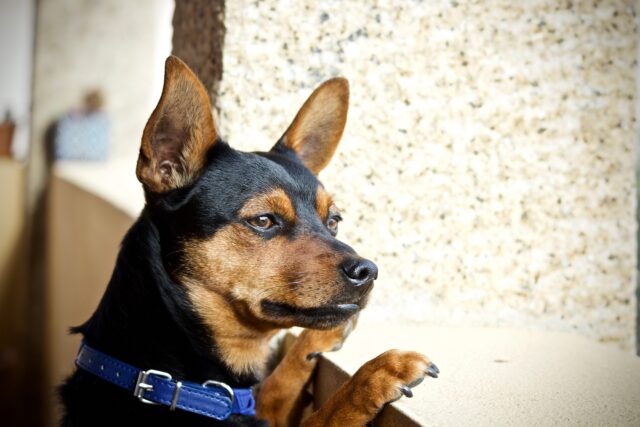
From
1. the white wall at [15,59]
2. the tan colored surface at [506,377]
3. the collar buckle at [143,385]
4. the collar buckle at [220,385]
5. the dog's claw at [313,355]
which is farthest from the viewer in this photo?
the white wall at [15,59]

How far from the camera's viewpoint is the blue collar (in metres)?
1.63

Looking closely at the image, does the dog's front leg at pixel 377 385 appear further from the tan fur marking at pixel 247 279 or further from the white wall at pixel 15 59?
the white wall at pixel 15 59

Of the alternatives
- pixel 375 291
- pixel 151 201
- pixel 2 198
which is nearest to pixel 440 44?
pixel 375 291

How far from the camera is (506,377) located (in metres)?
1.72

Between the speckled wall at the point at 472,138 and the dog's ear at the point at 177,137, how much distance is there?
0.34 meters

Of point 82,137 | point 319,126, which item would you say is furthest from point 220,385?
point 82,137

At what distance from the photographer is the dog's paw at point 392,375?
1.47 m

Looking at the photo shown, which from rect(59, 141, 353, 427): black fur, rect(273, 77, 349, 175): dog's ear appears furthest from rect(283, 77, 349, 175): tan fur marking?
rect(59, 141, 353, 427): black fur

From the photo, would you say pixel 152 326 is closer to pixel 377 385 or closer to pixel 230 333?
pixel 230 333

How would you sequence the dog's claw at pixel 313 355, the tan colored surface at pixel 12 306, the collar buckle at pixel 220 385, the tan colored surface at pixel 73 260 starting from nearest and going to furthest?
the collar buckle at pixel 220 385 → the dog's claw at pixel 313 355 → the tan colored surface at pixel 73 260 → the tan colored surface at pixel 12 306

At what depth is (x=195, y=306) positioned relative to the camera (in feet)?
5.90

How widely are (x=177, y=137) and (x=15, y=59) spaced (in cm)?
897

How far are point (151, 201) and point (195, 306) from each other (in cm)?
31

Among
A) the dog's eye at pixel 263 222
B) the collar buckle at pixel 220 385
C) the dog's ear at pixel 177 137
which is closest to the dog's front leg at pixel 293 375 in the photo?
the collar buckle at pixel 220 385
